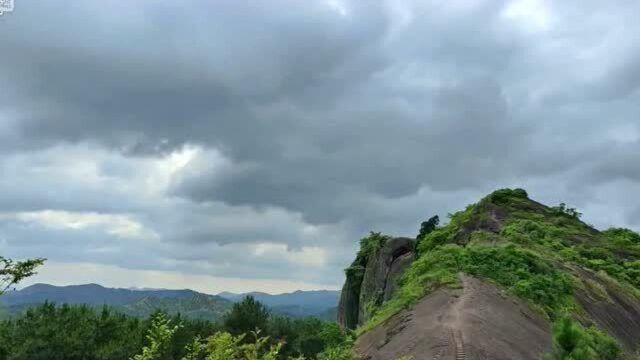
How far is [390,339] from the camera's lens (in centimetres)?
1947

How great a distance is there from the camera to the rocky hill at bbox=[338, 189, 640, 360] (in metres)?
16.1

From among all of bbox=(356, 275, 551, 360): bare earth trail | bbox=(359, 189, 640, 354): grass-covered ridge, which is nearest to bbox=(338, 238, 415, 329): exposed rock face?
bbox=(359, 189, 640, 354): grass-covered ridge

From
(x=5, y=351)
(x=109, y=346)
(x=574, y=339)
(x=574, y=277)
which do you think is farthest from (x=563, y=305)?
(x=5, y=351)

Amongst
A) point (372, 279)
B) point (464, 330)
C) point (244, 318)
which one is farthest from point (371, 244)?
point (464, 330)

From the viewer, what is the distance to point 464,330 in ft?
54.0

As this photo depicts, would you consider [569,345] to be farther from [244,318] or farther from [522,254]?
[244,318]

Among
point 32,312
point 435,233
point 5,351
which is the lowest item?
point 5,351

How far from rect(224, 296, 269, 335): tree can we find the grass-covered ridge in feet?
135

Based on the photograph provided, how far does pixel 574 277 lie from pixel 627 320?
334cm

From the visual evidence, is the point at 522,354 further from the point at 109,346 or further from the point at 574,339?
the point at 109,346

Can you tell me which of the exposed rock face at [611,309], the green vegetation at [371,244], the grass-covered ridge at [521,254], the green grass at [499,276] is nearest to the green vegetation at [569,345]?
the grass-covered ridge at [521,254]

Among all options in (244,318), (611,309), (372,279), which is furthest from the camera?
(244,318)

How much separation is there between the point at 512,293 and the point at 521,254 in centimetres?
433

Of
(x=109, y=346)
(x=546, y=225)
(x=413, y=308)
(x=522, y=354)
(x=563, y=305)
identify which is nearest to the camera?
(x=522, y=354)
